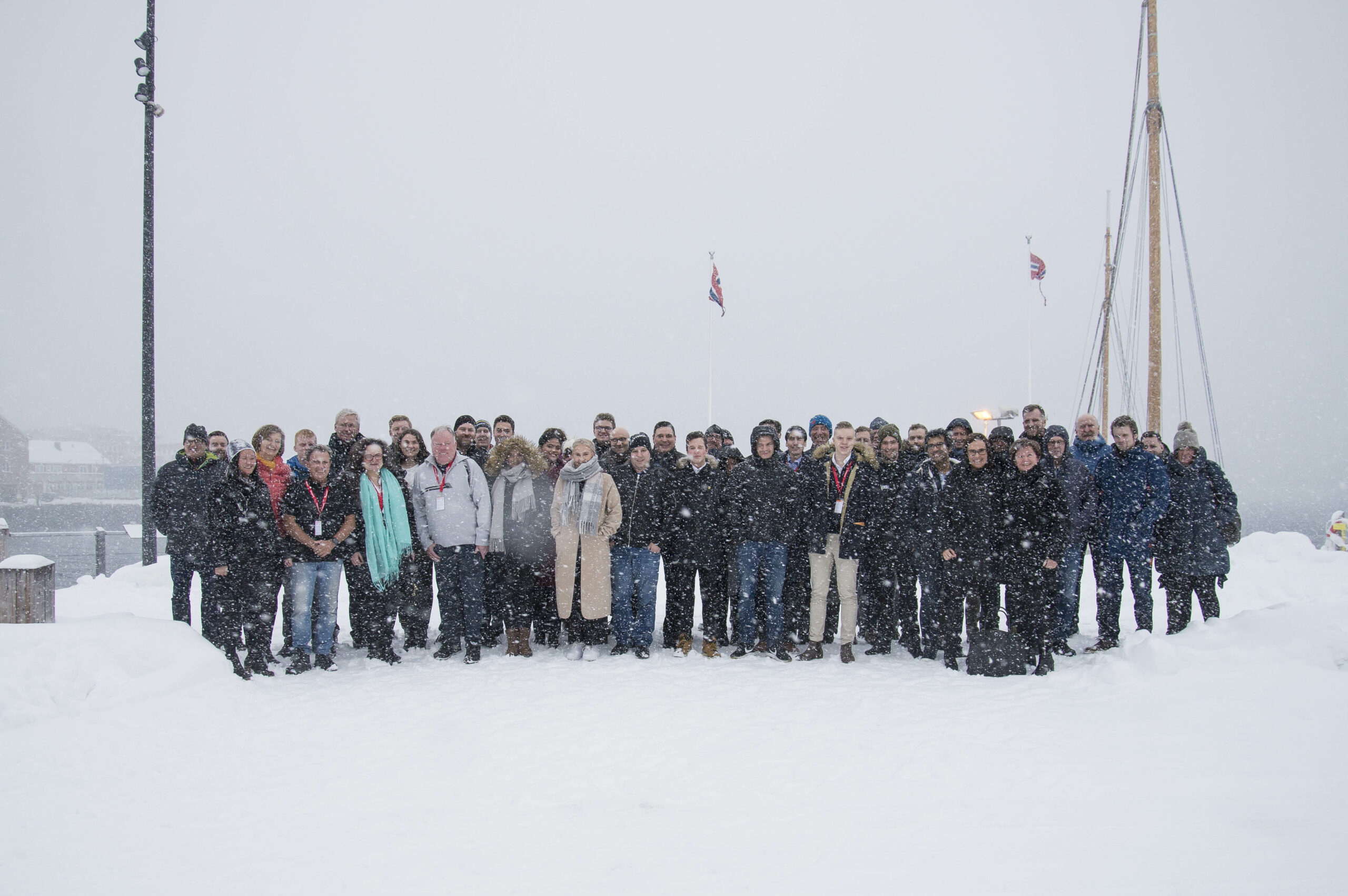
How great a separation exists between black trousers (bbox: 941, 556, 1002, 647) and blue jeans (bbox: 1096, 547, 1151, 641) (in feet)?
3.31

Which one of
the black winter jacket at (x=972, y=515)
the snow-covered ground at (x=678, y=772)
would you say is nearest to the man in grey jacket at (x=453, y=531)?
the snow-covered ground at (x=678, y=772)

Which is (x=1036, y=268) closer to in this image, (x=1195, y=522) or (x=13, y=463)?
(x=1195, y=522)

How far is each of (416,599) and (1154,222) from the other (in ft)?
39.0

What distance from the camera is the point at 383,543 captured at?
6.38m

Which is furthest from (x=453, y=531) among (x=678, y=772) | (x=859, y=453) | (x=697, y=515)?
(x=859, y=453)

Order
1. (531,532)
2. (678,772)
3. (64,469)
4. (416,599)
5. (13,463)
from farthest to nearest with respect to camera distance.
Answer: (64,469), (13,463), (416,599), (531,532), (678,772)

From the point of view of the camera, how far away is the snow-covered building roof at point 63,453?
2456 inches

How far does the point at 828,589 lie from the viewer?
6.59 metres

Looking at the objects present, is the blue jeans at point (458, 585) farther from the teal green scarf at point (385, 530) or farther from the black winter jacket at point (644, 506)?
the black winter jacket at point (644, 506)

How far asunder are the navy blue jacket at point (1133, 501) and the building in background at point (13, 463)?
66.3m

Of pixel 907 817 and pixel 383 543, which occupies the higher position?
pixel 383 543

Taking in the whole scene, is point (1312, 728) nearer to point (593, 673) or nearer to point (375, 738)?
point (593, 673)

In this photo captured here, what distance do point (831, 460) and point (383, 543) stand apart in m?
4.16

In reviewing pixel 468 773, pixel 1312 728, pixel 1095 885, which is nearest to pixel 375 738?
pixel 468 773
